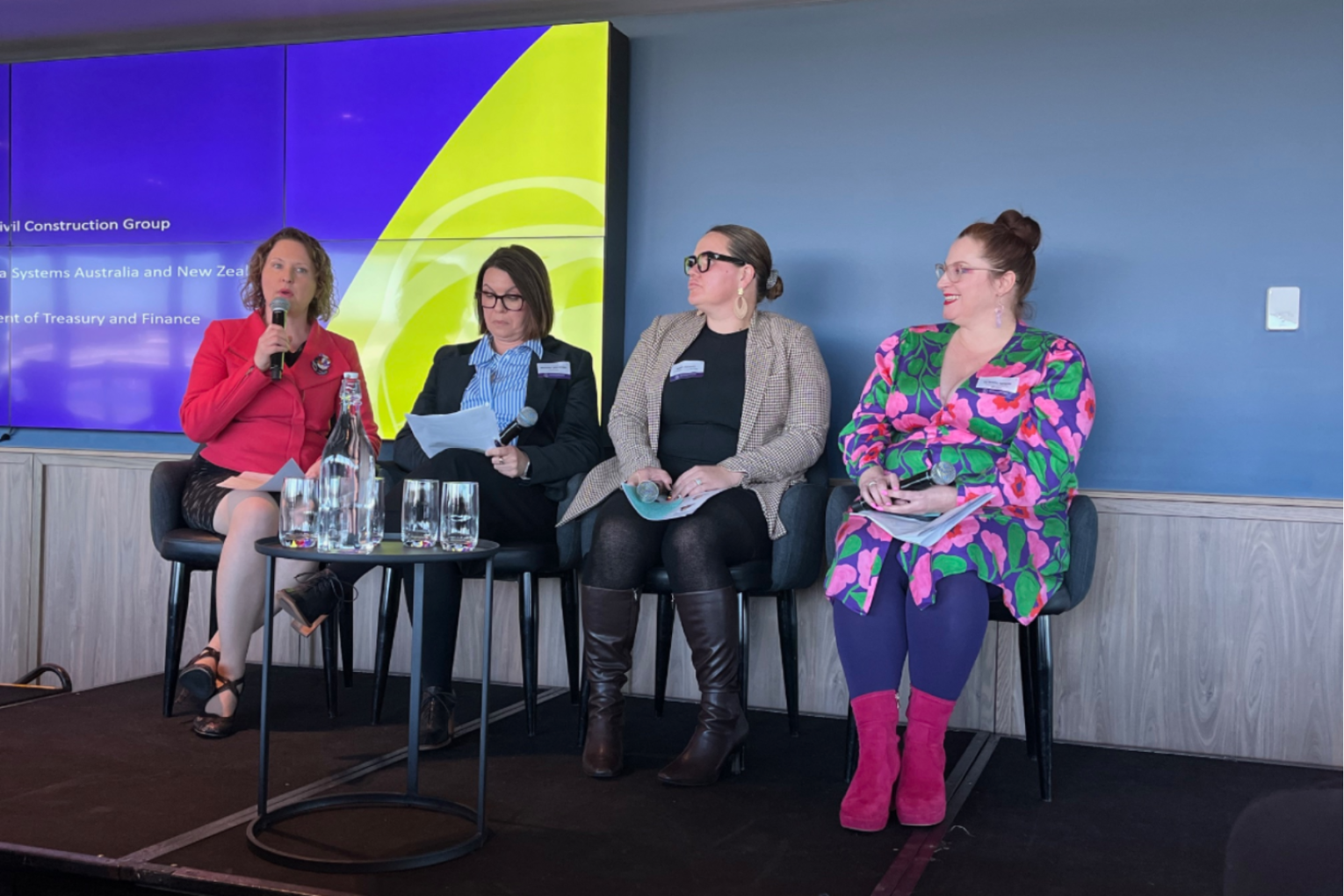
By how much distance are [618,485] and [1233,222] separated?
1.84m

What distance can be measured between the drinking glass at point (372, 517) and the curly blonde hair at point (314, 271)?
1331mm

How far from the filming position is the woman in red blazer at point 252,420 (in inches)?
121

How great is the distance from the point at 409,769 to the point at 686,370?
4.53 feet

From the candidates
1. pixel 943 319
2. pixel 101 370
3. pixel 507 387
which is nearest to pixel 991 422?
pixel 943 319

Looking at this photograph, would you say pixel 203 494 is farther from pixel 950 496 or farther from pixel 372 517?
pixel 950 496

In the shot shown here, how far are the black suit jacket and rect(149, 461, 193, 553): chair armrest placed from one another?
2.00 ft

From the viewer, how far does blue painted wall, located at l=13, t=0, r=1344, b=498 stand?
3287 mm

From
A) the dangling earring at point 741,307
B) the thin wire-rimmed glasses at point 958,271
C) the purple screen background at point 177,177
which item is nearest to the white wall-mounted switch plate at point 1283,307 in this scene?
the thin wire-rimmed glasses at point 958,271

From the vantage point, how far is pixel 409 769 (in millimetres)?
2369

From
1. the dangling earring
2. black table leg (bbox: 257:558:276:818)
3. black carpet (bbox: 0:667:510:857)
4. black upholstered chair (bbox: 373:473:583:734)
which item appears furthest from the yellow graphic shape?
black table leg (bbox: 257:558:276:818)

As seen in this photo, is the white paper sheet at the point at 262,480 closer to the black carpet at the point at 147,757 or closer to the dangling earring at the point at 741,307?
the black carpet at the point at 147,757

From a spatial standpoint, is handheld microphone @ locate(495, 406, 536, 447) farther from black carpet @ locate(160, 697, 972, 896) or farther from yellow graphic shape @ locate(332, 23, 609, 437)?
black carpet @ locate(160, 697, 972, 896)

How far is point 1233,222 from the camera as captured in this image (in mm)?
3328

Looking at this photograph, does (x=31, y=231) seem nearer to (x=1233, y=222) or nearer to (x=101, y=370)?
(x=101, y=370)
